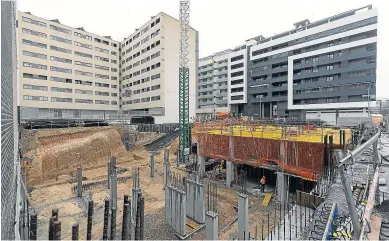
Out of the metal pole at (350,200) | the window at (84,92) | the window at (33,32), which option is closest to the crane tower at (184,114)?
the metal pole at (350,200)

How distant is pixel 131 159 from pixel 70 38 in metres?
39.7

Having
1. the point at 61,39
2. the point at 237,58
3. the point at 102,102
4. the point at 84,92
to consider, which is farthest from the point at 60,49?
the point at 237,58

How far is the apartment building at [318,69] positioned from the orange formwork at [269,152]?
1431 inches

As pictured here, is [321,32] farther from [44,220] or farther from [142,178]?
[44,220]

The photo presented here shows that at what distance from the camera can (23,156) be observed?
17.9 meters

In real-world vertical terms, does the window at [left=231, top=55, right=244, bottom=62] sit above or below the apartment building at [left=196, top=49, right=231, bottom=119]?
above

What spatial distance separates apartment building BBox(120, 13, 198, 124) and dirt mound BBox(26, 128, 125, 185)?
1765 cm

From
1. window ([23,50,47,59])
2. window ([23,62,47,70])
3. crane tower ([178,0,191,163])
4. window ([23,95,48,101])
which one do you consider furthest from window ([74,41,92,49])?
crane tower ([178,0,191,163])

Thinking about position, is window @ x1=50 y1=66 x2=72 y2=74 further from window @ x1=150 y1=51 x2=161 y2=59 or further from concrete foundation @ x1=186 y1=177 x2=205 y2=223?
concrete foundation @ x1=186 y1=177 x2=205 y2=223

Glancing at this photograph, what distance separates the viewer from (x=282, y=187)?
42.4 ft

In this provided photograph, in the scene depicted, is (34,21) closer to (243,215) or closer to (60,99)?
(60,99)

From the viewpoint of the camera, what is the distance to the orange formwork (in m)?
11.8

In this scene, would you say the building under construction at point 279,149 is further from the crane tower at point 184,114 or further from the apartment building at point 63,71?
the apartment building at point 63,71

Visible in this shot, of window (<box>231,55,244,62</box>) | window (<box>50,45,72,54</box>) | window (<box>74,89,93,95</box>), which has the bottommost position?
window (<box>74,89,93,95</box>)
